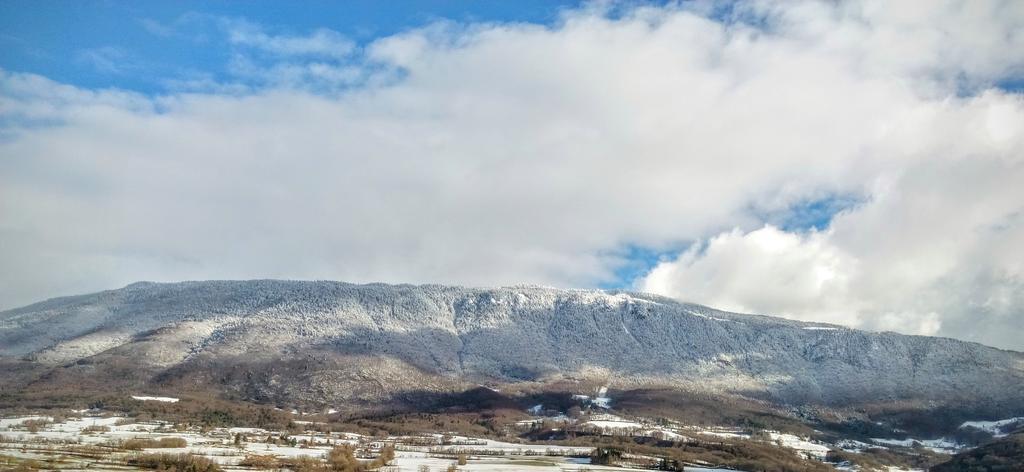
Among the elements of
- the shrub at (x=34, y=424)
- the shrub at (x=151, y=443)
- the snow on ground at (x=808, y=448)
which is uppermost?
the shrub at (x=34, y=424)

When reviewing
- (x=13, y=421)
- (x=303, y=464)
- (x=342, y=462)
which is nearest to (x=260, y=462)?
(x=303, y=464)

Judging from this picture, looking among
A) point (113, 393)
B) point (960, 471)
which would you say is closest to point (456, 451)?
point (960, 471)

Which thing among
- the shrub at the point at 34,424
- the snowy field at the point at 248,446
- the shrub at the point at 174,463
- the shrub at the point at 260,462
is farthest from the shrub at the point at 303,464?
the shrub at the point at 34,424

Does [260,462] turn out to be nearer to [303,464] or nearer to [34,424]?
[303,464]

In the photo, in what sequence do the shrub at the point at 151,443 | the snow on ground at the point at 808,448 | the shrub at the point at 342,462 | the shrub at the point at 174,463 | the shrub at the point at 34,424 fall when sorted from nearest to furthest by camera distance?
the shrub at the point at 174,463, the shrub at the point at 342,462, the shrub at the point at 151,443, the shrub at the point at 34,424, the snow on ground at the point at 808,448

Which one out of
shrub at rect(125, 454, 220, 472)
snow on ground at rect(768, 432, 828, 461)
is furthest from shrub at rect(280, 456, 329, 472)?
snow on ground at rect(768, 432, 828, 461)

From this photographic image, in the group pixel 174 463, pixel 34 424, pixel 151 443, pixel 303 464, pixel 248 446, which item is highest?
pixel 34 424

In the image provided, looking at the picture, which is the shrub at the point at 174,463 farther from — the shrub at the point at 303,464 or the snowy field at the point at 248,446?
the shrub at the point at 303,464

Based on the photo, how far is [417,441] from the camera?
167 m

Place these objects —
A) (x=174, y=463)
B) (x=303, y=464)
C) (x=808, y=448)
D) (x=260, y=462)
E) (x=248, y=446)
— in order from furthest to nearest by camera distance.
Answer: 1. (x=808, y=448)
2. (x=248, y=446)
3. (x=260, y=462)
4. (x=303, y=464)
5. (x=174, y=463)

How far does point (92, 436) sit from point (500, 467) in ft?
217

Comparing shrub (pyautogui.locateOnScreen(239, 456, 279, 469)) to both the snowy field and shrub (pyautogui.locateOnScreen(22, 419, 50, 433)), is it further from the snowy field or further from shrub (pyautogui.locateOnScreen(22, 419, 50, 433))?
shrub (pyautogui.locateOnScreen(22, 419, 50, 433))

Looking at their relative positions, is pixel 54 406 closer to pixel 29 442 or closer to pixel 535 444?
pixel 29 442

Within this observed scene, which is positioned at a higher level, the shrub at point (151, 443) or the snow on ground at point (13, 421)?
the snow on ground at point (13, 421)
